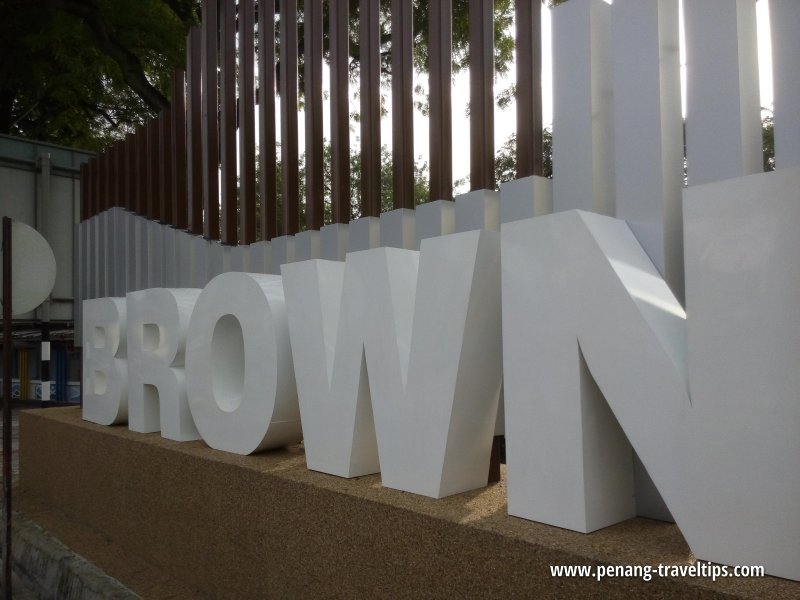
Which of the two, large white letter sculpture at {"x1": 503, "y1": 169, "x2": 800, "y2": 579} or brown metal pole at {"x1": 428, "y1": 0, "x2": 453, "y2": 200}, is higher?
brown metal pole at {"x1": 428, "y1": 0, "x2": 453, "y2": 200}

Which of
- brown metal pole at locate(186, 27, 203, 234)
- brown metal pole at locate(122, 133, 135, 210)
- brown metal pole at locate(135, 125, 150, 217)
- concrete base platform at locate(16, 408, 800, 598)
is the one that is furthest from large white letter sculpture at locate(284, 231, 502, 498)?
brown metal pole at locate(122, 133, 135, 210)

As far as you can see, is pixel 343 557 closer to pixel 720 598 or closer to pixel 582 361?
pixel 582 361

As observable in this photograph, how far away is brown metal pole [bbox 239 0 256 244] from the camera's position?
514 centimetres

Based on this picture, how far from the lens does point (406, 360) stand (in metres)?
2.83

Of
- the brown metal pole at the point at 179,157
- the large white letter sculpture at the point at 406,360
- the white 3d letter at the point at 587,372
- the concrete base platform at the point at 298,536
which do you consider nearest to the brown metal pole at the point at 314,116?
the large white letter sculpture at the point at 406,360

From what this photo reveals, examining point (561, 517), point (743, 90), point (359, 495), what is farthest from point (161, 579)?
point (743, 90)

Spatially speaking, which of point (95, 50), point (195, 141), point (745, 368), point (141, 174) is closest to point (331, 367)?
point (745, 368)

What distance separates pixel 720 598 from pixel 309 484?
179 cm

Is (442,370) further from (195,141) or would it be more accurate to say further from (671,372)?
(195,141)

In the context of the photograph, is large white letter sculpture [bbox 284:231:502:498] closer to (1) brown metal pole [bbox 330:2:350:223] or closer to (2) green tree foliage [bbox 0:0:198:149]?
(1) brown metal pole [bbox 330:2:350:223]

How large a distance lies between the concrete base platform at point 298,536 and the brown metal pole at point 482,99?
1593 mm

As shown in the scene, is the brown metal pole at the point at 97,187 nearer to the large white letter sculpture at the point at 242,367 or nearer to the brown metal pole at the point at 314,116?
the brown metal pole at the point at 314,116

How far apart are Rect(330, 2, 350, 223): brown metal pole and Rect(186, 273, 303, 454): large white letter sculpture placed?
71 centimetres

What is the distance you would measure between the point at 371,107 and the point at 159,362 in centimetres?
225
